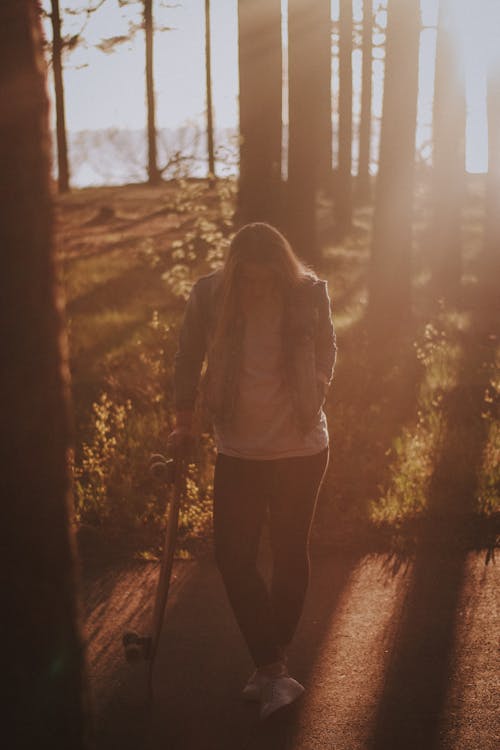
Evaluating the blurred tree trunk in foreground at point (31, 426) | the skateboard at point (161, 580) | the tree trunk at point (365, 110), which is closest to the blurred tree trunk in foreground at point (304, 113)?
the skateboard at point (161, 580)

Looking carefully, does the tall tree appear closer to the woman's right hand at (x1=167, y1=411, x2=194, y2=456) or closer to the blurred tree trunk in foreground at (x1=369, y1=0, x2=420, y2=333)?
the blurred tree trunk in foreground at (x1=369, y1=0, x2=420, y2=333)

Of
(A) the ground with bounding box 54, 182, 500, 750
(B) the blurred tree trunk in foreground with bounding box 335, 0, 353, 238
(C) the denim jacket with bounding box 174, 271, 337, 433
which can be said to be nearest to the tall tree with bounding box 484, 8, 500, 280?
(B) the blurred tree trunk in foreground with bounding box 335, 0, 353, 238

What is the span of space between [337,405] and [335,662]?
4.97 m

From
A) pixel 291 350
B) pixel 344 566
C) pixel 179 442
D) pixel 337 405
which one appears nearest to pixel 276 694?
pixel 179 442

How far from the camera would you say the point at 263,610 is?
470 cm

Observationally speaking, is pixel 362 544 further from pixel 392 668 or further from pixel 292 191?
pixel 292 191

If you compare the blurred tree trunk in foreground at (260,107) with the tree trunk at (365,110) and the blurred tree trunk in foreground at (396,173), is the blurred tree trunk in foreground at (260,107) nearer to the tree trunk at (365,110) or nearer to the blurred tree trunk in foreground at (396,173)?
the blurred tree trunk in foreground at (396,173)

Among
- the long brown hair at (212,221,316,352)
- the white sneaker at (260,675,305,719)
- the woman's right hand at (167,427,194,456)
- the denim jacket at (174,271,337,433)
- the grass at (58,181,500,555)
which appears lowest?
the grass at (58,181,500,555)

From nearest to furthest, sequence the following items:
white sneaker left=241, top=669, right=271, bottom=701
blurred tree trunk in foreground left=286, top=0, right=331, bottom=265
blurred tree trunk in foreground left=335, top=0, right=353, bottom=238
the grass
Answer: white sneaker left=241, top=669, right=271, bottom=701
the grass
blurred tree trunk in foreground left=286, top=0, right=331, bottom=265
blurred tree trunk in foreground left=335, top=0, right=353, bottom=238

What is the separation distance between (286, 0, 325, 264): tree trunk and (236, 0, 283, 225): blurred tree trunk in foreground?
1.92 feet

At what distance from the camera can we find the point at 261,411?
4613 mm

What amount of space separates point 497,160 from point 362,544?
1824 cm

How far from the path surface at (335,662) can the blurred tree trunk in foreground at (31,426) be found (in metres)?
1.77

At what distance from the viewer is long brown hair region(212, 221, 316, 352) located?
4.57m
